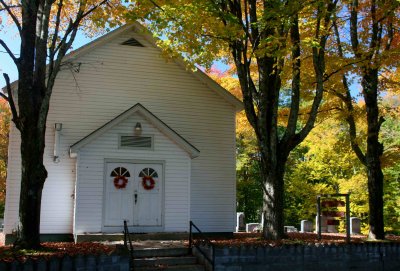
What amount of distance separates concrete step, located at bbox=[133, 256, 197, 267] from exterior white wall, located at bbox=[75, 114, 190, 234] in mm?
3890

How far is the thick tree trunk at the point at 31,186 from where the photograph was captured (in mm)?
11125

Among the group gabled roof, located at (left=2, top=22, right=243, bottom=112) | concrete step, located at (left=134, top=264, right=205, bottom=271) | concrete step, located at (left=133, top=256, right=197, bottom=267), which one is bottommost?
concrete step, located at (left=134, top=264, right=205, bottom=271)

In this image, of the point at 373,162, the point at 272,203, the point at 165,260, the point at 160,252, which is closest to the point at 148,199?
the point at 160,252

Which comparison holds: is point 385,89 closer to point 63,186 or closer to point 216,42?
point 216,42

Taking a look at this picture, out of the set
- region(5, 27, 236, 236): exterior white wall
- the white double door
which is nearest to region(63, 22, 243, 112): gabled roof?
region(5, 27, 236, 236): exterior white wall

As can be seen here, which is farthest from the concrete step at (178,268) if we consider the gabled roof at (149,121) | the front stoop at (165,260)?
the gabled roof at (149,121)

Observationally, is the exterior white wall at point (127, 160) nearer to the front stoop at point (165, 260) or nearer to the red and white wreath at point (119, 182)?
the red and white wreath at point (119, 182)

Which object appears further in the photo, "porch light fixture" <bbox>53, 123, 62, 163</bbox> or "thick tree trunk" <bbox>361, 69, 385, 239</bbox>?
"thick tree trunk" <bbox>361, 69, 385, 239</bbox>

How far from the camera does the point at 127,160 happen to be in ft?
50.4

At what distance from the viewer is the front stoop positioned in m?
10.9

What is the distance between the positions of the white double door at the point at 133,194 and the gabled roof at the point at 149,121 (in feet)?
3.64

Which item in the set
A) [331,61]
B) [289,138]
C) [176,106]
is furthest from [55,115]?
[331,61]

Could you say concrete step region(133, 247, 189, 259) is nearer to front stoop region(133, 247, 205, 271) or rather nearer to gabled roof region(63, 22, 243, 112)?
front stoop region(133, 247, 205, 271)

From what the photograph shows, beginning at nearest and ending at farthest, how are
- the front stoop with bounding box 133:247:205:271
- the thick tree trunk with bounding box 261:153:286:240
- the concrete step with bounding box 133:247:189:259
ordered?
the front stoop with bounding box 133:247:205:271 → the concrete step with bounding box 133:247:189:259 → the thick tree trunk with bounding box 261:153:286:240
